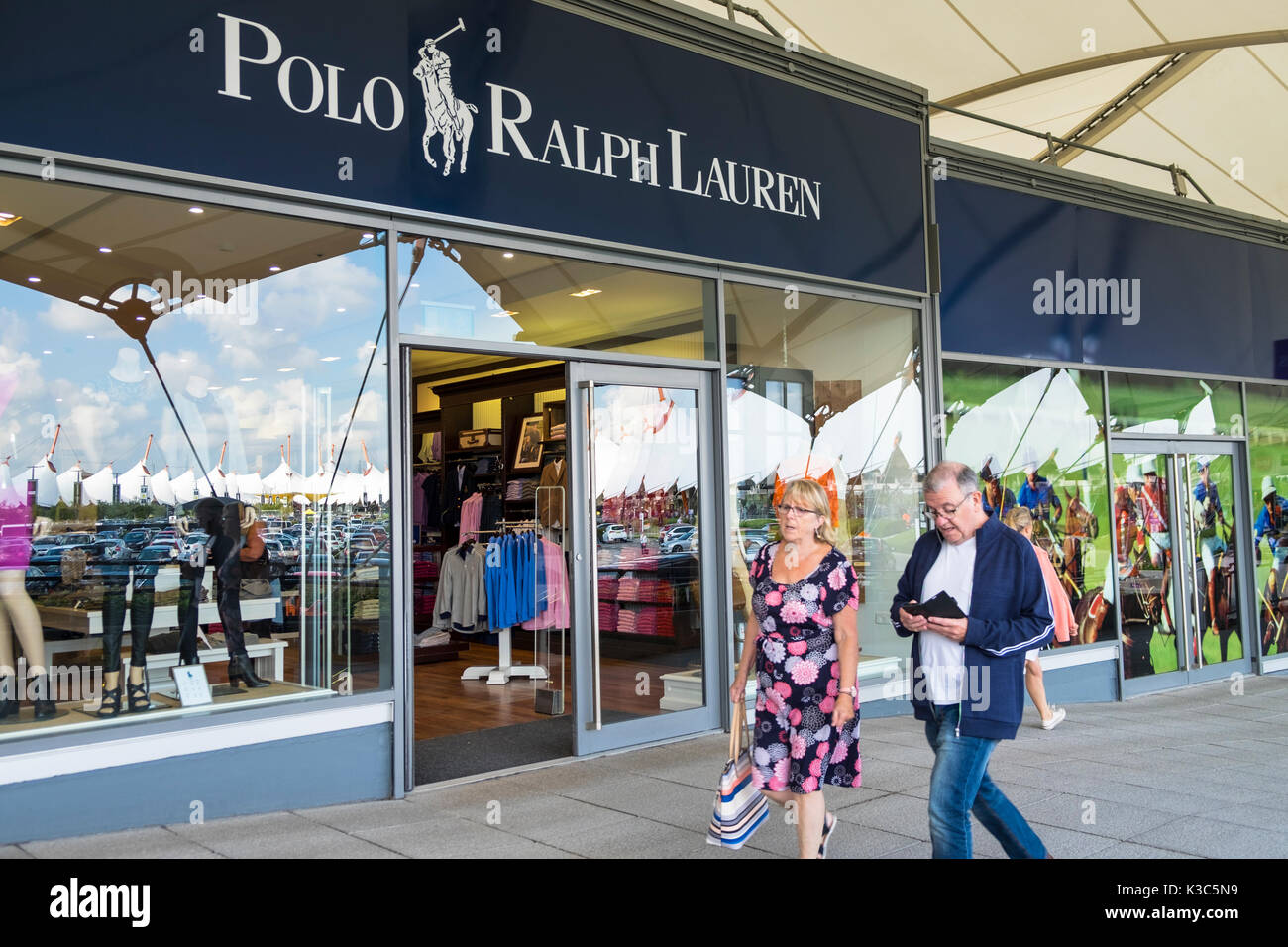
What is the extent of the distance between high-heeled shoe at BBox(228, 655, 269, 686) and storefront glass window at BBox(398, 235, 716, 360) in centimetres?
174

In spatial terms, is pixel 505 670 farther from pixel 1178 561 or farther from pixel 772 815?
pixel 1178 561

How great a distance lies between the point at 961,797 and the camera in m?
3.37

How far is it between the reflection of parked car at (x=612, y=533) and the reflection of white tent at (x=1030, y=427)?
117 inches

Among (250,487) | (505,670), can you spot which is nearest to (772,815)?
(250,487)

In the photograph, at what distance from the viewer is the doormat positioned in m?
5.73

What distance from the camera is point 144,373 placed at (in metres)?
4.90

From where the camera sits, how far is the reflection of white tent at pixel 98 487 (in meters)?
4.74

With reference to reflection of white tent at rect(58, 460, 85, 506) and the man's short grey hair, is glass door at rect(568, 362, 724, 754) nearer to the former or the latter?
reflection of white tent at rect(58, 460, 85, 506)

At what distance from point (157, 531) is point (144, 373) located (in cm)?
72

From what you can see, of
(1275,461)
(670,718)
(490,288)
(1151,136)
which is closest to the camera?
(490,288)

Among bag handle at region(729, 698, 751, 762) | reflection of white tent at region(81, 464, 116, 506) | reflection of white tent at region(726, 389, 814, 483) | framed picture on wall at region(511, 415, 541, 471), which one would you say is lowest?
bag handle at region(729, 698, 751, 762)

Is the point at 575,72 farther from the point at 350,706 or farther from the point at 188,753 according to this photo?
the point at 188,753

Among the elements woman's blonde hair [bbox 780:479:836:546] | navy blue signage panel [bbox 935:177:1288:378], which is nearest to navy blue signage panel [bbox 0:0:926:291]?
navy blue signage panel [bbox 935:177:1288:378]
